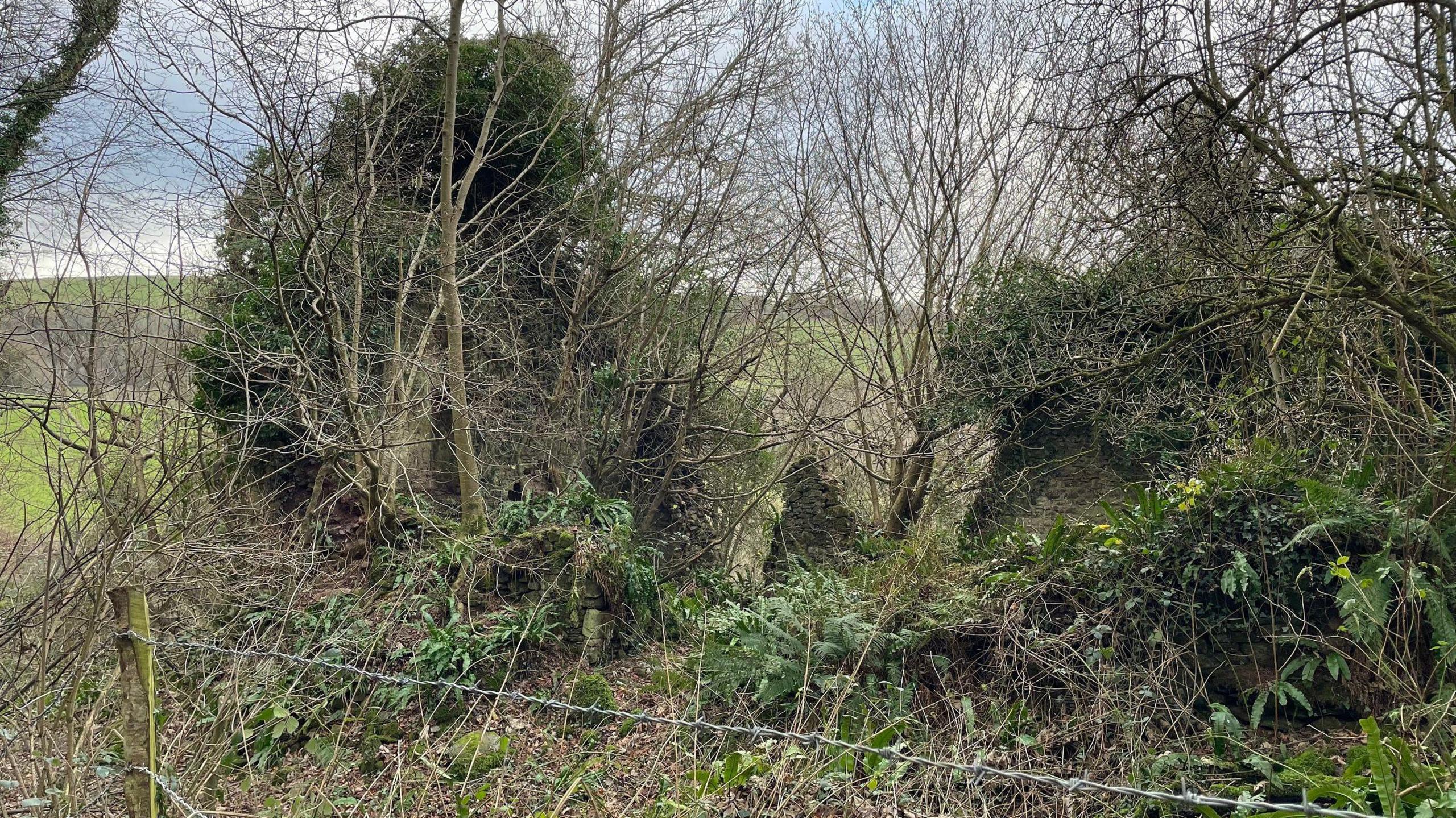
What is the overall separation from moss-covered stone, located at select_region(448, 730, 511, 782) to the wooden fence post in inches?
122

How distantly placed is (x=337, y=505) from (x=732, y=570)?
637cm

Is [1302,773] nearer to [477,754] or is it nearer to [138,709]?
[477,754]

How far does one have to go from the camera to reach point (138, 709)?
294 centimetres

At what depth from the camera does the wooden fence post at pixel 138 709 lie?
2.90 m

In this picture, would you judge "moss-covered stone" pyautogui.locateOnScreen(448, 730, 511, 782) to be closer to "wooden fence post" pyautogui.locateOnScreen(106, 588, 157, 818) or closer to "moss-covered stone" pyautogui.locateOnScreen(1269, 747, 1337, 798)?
"wooden fence post" pyautogui.locateOnScreen(106, 588, 157, 818)

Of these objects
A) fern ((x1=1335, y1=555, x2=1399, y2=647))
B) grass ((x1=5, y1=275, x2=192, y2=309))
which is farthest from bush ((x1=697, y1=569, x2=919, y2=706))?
grass ((x1=5, y1=275, x2=192, y2=309))

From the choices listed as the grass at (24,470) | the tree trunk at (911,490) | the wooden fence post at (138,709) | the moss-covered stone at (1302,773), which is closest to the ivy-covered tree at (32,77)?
the grass at (24,470)

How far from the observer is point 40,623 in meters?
4.08

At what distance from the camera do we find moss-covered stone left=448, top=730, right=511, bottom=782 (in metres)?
6.16

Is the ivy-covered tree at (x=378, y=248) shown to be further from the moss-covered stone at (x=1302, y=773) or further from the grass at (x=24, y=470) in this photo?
the moss-covered stone at (x=1302, y=773)

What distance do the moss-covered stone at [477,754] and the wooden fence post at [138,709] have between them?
3.10 metres

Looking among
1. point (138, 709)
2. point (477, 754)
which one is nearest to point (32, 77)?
point (477, 754)

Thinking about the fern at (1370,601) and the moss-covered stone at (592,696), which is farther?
the moss-covered stone at (592,696)

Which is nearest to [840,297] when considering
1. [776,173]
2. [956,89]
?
[776,173]
